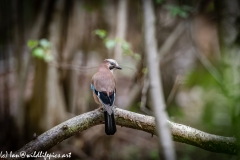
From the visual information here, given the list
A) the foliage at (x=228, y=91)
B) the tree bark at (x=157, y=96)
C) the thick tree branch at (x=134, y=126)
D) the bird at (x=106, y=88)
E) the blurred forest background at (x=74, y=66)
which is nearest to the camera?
the tree bark at (x=157, y=96)

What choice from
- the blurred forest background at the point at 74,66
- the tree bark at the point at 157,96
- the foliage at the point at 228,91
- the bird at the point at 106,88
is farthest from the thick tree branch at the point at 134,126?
the blurred forest background at the point at 74,66

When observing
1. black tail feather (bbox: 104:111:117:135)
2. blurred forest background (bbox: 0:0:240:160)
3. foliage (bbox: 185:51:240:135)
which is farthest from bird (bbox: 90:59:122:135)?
blurred forest background (bbox: 0:0:240:160)

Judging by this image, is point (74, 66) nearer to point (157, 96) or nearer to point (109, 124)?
point (109, 124)

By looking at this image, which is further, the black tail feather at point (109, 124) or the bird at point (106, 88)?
the bird at point (106, 88)

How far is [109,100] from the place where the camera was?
279 cm

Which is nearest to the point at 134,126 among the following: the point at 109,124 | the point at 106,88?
the point at 109,124

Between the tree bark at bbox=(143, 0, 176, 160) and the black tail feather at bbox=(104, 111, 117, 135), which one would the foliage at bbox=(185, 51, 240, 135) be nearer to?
the tree bark at bbox=(143, 0, 176, 160)

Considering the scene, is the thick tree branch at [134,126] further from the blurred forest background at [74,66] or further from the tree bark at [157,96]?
the blurred forest background at [74,66]

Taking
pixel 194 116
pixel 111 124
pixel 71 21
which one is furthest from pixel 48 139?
pixel 194 116

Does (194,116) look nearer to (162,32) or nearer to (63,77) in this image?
(162,32)

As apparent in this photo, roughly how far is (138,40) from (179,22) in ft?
3.08

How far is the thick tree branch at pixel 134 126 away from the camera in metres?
2.46

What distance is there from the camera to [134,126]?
269 cm

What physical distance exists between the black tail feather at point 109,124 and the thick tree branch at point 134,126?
0.11 m
